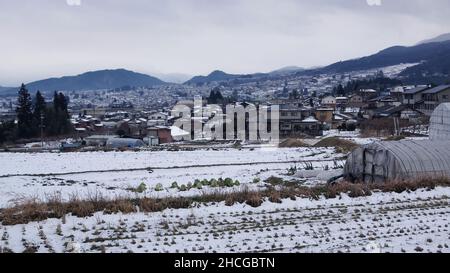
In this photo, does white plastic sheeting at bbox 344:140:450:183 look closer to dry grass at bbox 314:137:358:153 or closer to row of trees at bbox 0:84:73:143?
dry grass at bbox 314:137:358:153

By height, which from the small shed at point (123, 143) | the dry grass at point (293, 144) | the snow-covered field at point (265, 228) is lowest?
the small shed at point (123, 143)

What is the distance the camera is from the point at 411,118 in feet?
148

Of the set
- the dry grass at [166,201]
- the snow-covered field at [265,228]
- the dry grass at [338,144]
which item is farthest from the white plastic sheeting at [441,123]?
the snow-covered field at [265,228]

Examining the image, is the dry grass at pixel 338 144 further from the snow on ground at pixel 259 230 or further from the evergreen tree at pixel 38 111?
the evergreen tree at pixel 38 111

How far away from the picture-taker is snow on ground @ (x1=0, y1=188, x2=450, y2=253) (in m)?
7.12

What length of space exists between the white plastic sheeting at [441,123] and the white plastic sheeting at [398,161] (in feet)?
22.1

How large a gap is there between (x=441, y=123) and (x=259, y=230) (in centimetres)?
1698

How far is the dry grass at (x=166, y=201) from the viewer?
8805 mm

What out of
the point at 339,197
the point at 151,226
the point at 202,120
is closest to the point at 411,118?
the point at 202,120

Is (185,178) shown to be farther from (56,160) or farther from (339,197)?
(56,160)

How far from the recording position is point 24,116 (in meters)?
47.4
